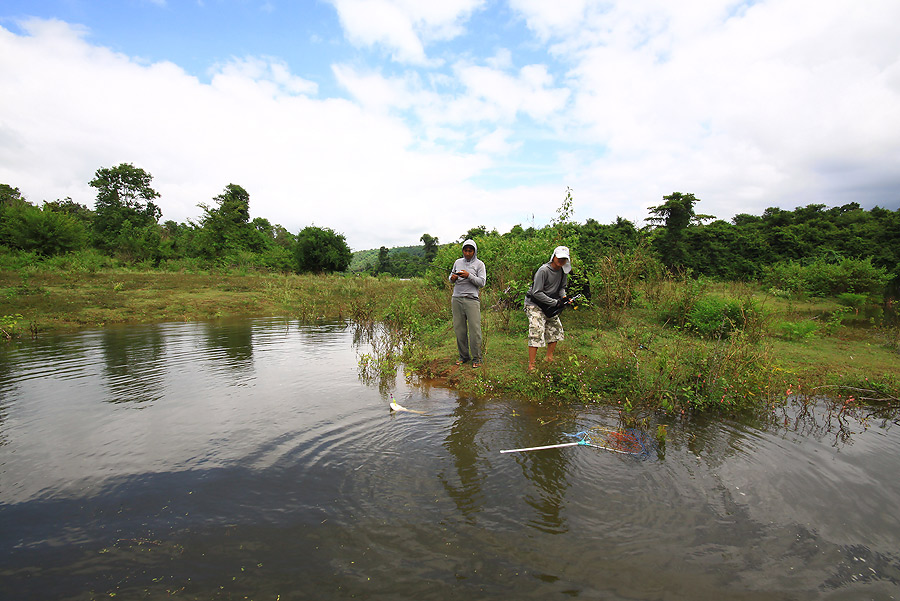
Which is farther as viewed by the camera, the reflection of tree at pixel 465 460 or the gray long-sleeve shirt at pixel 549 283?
the gray long-sleeve shirt at pixel 549 283

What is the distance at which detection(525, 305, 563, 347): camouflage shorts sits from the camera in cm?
601

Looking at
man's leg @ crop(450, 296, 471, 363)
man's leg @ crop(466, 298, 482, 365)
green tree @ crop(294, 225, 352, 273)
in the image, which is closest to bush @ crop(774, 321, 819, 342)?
man's leg @ crop(466, 298, 482, 365)

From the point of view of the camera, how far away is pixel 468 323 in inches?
261

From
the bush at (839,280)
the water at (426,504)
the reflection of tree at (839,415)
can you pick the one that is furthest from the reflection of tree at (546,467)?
the bush at (839,280)

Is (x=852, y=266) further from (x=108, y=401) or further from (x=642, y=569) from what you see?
(x=108, y=401)

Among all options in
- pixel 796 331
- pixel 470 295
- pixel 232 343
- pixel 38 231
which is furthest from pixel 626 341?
pixel 38 231

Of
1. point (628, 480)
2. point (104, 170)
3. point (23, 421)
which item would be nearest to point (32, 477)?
point (23, 421)

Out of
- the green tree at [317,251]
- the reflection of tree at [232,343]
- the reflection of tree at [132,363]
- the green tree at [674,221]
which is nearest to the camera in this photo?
the reflection of tree at [132,363]

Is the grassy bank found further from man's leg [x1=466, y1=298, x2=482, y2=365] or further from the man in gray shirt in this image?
the man in gray shirt

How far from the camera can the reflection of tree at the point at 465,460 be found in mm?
3127

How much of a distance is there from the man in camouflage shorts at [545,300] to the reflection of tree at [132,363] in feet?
18.1

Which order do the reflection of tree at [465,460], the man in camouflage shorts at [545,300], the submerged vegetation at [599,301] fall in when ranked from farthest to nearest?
1. the man in camouflage shorts at [545,300]
2. the submerged vegetation at [599,301]
3. the reflection of tree at [465,460]

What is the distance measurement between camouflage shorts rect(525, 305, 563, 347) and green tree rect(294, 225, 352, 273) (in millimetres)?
31682

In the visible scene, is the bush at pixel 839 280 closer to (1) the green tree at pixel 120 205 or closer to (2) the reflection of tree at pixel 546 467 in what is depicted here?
(2) the reflection of tree at pixel 546 467
